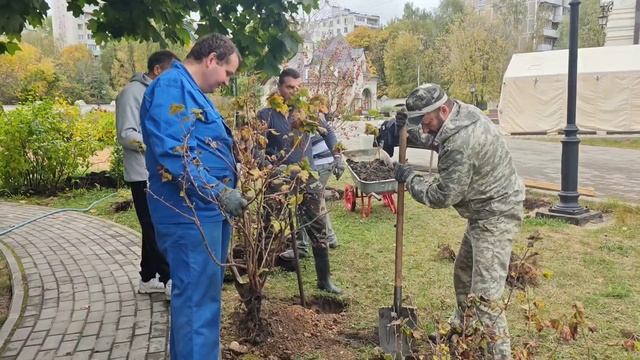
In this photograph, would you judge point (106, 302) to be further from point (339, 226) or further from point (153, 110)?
point (339, 226)

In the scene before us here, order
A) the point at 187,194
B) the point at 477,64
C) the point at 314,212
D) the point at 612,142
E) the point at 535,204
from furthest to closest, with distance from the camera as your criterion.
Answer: the point at 477,64 → the point at 612,142 → the point at 535,204 → the point at 314,212 → the point at 187,194

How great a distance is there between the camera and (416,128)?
3215 mm

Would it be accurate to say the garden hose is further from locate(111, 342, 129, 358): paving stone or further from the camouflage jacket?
the camouflage jacket

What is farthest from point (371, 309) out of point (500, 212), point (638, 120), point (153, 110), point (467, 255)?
point (638, 120)

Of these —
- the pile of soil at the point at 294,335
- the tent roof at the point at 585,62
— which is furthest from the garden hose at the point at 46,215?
the tent roof at the point at 585,62

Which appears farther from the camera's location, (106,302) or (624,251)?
(624,251)

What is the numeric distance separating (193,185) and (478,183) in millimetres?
1555

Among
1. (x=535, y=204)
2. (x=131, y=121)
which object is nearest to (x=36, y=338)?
(x=131, y=121)

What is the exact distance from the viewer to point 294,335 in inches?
142

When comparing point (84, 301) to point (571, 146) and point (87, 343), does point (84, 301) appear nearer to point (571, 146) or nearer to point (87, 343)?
point (87, 343)

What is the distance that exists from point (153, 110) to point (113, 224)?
4783 millimetres

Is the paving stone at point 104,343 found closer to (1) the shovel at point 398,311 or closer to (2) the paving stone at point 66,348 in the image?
(2) the paving stone at point 66,348

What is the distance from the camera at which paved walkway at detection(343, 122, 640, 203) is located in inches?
373

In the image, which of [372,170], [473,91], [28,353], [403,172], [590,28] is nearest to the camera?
[403,172]
